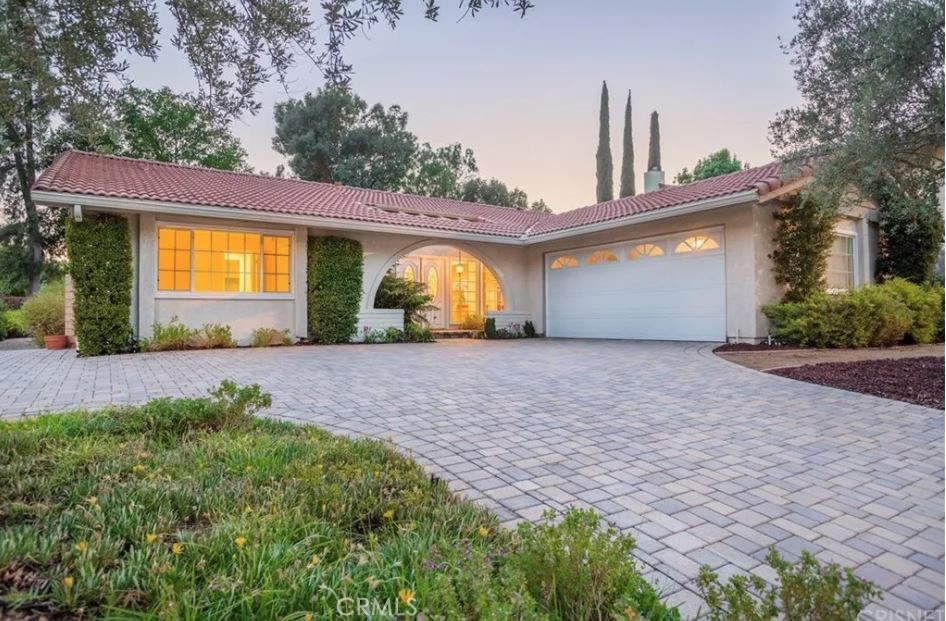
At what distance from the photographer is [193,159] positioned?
2227 cm

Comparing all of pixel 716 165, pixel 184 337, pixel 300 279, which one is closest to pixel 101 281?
pixel 184 337

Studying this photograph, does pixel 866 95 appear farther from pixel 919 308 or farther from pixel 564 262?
pixel 564 262

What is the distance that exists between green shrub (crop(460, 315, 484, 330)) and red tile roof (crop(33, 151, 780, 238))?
316 cm

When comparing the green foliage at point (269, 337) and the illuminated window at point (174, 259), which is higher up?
the illuminated window at point (174, 259)

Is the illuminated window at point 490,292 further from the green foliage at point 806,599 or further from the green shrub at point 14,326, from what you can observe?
the green foliage at point 806,599

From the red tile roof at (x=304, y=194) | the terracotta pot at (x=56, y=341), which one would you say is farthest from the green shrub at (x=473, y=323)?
the terracotta pot at (x=56, y=341)

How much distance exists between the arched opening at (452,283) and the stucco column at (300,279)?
5299 millimetres

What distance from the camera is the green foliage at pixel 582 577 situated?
5.26ft

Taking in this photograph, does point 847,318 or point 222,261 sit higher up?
point 222,261

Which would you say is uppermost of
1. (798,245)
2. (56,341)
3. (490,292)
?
(798,245)

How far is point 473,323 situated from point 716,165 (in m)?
18.4

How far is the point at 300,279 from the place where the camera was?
478 inches

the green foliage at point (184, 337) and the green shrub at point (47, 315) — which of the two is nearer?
the green foliage at point (184, 337)

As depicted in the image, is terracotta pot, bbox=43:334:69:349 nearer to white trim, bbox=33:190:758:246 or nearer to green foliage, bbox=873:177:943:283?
white trim, bbox=33:190:758:246
